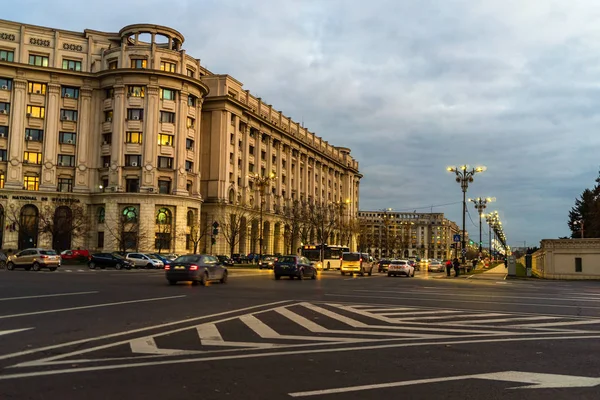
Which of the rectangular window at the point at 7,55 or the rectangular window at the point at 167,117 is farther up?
the rectangular window at the point at 7,55

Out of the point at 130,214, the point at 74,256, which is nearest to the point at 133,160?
the point at 130,214

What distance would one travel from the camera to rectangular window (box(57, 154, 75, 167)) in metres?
73.8

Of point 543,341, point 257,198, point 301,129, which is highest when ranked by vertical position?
point 301,129

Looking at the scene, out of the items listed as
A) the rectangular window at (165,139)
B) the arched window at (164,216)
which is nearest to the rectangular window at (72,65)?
the rectangular window at (165,139)

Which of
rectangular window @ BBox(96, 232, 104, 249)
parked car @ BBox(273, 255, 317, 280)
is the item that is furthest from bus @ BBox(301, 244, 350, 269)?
rectangular window @ BBox(96, 232, 104, 249)

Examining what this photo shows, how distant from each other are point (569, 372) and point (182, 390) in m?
5.21

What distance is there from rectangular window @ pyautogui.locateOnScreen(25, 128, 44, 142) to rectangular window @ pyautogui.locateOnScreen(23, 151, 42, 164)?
1972 mm

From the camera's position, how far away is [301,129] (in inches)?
4636

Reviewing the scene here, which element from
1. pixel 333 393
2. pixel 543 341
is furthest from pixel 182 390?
pixel 543 341

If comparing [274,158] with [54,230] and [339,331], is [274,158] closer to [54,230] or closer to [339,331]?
[54,230]

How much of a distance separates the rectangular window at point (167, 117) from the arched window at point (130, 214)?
42.6ft

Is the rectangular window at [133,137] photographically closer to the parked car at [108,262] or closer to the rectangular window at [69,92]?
the rectangular window at [69,92]

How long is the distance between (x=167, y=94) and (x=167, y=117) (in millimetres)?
3213

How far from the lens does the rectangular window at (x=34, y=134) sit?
7231cm
